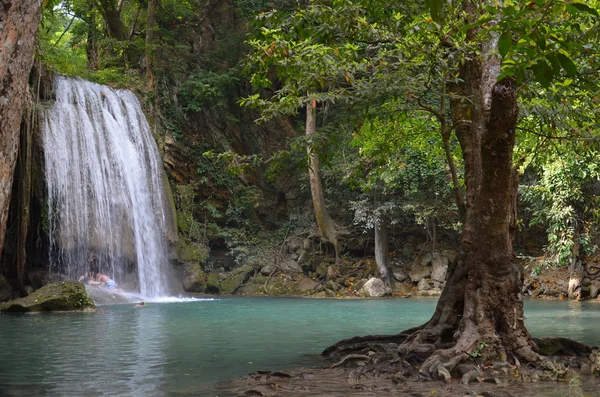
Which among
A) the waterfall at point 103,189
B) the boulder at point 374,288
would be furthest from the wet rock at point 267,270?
the waterfall at point 103,189

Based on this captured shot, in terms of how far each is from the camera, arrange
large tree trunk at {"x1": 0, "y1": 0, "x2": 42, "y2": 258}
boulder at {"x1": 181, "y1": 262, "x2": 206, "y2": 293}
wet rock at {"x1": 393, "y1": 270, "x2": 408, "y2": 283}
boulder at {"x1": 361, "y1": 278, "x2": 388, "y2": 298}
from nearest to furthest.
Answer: large tree trunk at {"x1": 0, "y1": 0, "x2": 42, "y2": 258}, boulder at {"x1": 361, "y1": 278, "x2": 388, "y2": 298}, boulder at {"x1": 181, "y1": 262, "x2": 206, "y2": 293}, wet rock at {"x1": 393, "y1": 270, "x2": 408, "y2": 283}

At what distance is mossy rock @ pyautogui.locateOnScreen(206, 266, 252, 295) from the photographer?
24.6 meters

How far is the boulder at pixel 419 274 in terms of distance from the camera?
81.1 ft

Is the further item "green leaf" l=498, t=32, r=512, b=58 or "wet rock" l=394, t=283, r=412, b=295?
"wet rock" l=394, t=283, r=412, b=295

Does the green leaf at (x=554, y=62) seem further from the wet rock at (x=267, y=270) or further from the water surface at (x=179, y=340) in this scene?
the wet rock at (x=267, y=270)

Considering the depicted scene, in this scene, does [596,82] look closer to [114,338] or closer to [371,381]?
[371,381]

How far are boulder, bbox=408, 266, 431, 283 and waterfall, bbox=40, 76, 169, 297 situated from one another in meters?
10.2

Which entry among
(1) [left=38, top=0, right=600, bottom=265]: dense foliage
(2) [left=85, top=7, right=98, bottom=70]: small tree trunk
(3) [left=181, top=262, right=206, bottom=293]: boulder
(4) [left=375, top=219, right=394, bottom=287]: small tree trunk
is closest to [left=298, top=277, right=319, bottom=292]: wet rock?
(4) [left=375, top=219, right=394, bottom=287]: small tree trunk

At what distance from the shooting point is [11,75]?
3.29 m

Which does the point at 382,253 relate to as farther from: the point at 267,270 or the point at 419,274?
the point at 267,270

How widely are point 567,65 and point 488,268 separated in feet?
15.9

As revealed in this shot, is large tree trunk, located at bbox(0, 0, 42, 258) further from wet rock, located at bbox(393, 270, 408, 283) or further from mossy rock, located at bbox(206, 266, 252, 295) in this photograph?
wet rock, located at bbox(393, 270, 408, 283)

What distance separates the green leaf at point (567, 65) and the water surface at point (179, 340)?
471 cm

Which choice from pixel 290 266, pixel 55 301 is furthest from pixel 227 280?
pixel 55 301
